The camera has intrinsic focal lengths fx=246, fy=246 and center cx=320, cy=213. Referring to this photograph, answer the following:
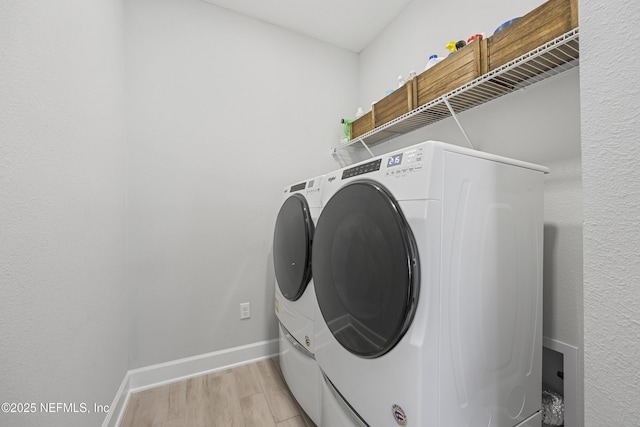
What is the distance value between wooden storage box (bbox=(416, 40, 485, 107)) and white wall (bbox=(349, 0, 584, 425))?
0.83 ft

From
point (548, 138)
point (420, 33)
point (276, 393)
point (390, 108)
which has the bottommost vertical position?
point (276, 393)

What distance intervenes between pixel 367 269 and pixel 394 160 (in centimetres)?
35

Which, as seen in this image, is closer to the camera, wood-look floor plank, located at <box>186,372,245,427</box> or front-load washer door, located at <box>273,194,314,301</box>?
front-load washer door, located at <box>273,194,314,301</box>

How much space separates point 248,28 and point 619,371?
256cm

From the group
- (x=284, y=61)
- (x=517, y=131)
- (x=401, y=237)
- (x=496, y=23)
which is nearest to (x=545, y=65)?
(x=517, y=131)

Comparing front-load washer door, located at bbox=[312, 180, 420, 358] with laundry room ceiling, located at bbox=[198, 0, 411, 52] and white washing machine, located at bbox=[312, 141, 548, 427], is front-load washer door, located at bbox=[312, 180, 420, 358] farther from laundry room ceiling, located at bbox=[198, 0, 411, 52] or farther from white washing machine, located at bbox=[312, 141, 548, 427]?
laundry room ceiling, located at bbox=[198, 0, 411, 52]

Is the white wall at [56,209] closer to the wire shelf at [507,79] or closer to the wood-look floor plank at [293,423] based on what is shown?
the wood-look floor plank at [293,423]

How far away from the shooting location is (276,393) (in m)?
1.53

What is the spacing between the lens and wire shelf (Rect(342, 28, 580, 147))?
867 mm

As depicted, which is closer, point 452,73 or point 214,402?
point 452,73

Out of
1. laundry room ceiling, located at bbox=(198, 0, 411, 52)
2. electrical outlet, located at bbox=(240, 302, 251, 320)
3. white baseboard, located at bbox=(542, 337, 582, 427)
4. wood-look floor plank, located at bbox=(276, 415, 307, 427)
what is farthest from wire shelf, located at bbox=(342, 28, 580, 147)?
wood-look floor plank, located at bbox=(276, 415, 307, 427)

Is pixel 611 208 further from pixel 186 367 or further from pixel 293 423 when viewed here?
pixel 186 367

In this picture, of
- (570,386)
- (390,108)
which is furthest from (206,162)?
(570,386)

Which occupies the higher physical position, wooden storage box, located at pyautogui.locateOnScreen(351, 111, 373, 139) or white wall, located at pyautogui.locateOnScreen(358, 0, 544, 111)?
white wall, located at pyautogui.locateOnScreen(358, 0, 544, 111)
